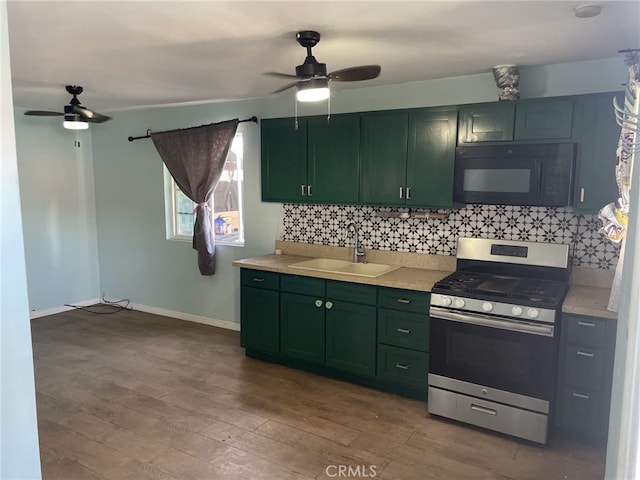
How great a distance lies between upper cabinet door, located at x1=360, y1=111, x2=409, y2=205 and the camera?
3.51 meters

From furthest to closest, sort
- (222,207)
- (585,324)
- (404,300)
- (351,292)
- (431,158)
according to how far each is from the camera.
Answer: (222,207)
(351,292)
(431,158)
(404,300)
(585,324)

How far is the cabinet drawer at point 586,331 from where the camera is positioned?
8.66 feet

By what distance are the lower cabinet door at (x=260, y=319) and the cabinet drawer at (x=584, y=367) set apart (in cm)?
219

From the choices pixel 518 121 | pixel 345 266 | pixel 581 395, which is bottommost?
pixel 581 395

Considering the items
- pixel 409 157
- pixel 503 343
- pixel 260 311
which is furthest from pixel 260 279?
pixel 503 343

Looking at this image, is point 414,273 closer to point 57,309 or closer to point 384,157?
point 384,157

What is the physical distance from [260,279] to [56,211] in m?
3.19

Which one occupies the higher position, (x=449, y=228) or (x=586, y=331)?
(x=449, y=228)

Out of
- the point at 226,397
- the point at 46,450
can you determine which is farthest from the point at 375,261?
the point at 46,450

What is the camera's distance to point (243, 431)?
9.70 feet

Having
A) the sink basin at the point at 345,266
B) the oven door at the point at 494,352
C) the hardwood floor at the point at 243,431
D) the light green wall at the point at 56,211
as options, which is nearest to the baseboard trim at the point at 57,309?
the light green wall at the point at 56,211

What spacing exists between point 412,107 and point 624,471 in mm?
2998

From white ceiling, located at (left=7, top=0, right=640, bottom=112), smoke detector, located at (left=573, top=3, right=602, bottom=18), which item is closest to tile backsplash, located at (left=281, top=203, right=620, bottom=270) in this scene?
white ceiling, located at (left=7, top=0, right=640, bottom=112)

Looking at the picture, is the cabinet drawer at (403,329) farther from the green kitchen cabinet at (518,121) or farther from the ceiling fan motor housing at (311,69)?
the ceiling fan motor housing at (311,69)
